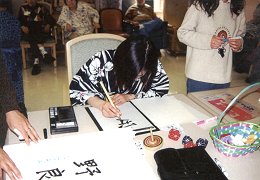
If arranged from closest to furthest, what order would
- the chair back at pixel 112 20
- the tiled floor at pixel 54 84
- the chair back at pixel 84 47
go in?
the chair back at pixel 84 47 → the tiled floor at pixel 54 84 → the chair back at pixel 112 20

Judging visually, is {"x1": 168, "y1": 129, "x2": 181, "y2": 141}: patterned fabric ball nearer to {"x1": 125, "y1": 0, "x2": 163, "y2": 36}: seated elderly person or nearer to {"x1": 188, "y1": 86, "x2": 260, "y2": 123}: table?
{"x1": 188, "y1": 86, "x2": 260, "y2": 123}: table

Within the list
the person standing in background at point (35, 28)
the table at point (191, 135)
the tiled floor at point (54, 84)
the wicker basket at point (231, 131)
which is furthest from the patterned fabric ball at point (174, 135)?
the person standing in background at point (35, 28)

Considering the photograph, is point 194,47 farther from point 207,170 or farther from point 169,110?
point 207,170

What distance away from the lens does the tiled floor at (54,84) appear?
9.48 ft

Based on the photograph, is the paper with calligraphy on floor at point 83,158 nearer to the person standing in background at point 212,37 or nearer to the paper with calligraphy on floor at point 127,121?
the paper with calligraphy on floor at point 127,121

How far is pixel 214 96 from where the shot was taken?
142 centimetres

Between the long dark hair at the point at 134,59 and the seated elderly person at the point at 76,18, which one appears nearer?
the long dark hair at the point at 134,59

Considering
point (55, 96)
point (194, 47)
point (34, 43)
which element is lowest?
point (55, 96)

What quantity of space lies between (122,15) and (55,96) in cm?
220

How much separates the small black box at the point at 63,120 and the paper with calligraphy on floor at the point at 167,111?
31cm

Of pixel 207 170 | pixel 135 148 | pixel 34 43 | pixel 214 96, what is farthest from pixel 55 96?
pixel 207 170

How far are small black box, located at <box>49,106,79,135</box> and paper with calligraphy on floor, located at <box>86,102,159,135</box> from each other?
87mm

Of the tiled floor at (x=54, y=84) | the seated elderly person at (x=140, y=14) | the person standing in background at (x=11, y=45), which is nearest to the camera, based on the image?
the person standing in background at (x=11, y=45)

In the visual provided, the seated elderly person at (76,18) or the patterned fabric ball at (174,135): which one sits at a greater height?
the seated elderly person at (76,18)
